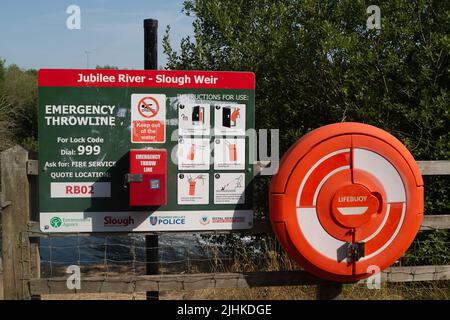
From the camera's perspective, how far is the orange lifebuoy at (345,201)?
10.9 ft

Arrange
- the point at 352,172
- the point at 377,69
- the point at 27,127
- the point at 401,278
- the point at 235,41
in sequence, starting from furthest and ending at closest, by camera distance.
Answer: the point at 27,127 → the point at 235,41 → the point at 377,69 → the point at 401,278 → the point at 352,172

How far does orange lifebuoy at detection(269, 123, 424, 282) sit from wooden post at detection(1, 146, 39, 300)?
1603 millimetres

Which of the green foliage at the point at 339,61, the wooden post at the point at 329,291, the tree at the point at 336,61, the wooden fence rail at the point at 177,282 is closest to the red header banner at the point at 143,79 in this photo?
the wooden fence rail at the point at 177,282

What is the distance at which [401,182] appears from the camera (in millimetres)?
3414

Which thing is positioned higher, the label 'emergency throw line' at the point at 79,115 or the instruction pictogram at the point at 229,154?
the label 'emergency throw line' at the point at 79,115

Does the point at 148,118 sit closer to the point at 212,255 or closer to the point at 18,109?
the point at 212,255

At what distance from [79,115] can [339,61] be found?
342 centimetres

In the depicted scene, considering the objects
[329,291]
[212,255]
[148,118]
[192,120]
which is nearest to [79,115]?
[148,118]

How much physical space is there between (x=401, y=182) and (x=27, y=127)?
21.2 metres

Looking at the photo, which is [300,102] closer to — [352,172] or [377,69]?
[377,69]

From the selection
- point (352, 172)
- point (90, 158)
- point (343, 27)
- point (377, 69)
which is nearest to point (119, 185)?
point (90, 158)

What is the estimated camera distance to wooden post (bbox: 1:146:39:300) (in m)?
3.41

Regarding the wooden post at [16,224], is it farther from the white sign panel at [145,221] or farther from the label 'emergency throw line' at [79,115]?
the label 'emergency throw line' at [79,115]

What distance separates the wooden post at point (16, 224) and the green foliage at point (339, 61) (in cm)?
288
